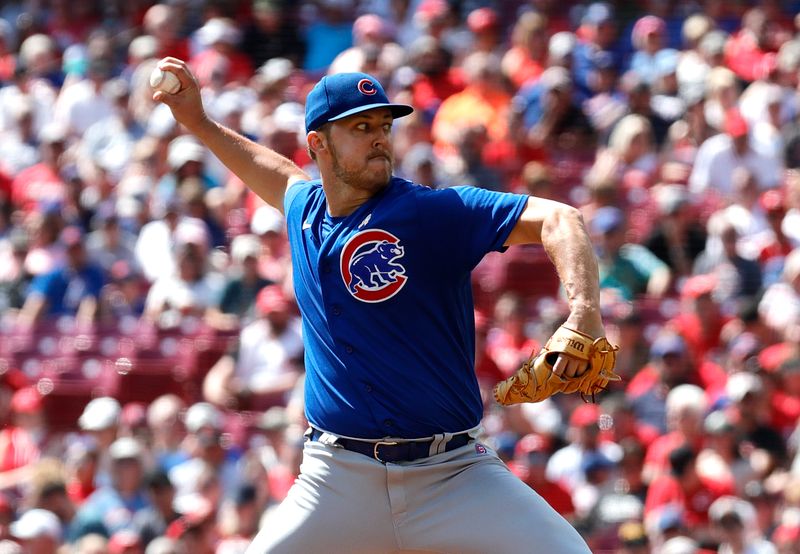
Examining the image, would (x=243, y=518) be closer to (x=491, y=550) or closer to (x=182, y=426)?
(x=182, y=426)

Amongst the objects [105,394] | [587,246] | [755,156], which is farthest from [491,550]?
[755,156]

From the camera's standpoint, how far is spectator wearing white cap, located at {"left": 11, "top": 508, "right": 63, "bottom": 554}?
7.88 m

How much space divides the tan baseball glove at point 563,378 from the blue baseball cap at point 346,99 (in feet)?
2.82

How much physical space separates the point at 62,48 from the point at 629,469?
846cm

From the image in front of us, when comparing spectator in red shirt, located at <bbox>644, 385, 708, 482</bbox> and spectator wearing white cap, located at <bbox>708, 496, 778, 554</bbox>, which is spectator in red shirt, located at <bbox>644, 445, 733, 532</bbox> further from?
spectator wearing white cap, located at <bbox>708, 496, 778, 554</bbox>

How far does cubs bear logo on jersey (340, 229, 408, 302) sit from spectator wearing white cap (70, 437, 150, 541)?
14.1 feet

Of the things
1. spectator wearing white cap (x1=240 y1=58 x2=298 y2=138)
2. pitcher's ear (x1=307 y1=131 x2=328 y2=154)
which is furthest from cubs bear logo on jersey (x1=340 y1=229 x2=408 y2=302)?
spectator wearing white cap (x1=240 y1=58 x2=298 y2=138)

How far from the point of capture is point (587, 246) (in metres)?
3.99

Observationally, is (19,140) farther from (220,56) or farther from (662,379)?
(662,379)

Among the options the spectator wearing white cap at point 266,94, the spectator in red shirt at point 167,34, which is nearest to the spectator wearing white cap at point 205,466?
the spectator wearing white cap at point 266,94

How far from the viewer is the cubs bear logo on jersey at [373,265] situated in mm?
4316

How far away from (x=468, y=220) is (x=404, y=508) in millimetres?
829

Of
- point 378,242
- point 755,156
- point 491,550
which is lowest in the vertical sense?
point 755,156

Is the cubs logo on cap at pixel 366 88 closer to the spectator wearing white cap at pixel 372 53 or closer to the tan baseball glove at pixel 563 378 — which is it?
the tan baseball glove at pixel 563 378
